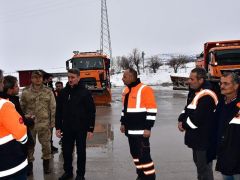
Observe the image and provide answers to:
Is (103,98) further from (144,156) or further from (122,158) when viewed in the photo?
(144,156)

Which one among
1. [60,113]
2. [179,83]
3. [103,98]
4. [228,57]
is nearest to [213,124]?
[60,113]

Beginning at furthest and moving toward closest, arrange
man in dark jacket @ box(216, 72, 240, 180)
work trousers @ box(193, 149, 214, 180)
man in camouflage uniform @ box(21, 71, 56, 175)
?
man in camouflage uniform @ box(21, 71, 56, 175) < work trousers @ box(193, 149, 214, 180) < man in dark jacket @ box(216, 72, 240, 180)

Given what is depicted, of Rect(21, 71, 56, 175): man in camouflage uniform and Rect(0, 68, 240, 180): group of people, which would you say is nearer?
Rect(0, 68, 240, 180): group of people

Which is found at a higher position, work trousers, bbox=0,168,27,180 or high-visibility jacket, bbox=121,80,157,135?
high-visibility jacket, bbox=121,80,157,135

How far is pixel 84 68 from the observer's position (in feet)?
62.3

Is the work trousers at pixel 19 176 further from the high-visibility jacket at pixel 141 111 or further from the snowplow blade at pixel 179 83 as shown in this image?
the snowplow blade at pixel 179 83

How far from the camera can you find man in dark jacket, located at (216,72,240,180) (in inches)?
148

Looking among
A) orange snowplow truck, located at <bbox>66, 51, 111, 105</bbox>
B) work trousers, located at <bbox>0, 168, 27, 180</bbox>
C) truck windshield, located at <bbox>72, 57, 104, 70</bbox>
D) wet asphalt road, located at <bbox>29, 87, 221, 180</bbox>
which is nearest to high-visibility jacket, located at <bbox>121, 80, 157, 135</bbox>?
wet asphalt road, located at <bbox>29, 87, 221, 180</bbox>

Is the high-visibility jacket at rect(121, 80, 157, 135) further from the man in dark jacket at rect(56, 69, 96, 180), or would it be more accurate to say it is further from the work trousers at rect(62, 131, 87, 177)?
the work trousers at rect(62, 131, 87, 177)

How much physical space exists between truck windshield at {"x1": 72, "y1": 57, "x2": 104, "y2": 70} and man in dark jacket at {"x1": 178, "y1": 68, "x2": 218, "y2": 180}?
1421 centimetres

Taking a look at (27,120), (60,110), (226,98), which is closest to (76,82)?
(60,110)

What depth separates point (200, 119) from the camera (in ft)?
15.4

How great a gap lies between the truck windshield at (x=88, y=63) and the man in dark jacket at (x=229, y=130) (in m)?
15.1

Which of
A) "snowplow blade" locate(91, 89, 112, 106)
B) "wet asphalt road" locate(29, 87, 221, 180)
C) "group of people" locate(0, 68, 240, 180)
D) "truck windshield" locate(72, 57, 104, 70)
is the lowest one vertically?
"wet asphalt road" locate(29, 87, 221, 180)
